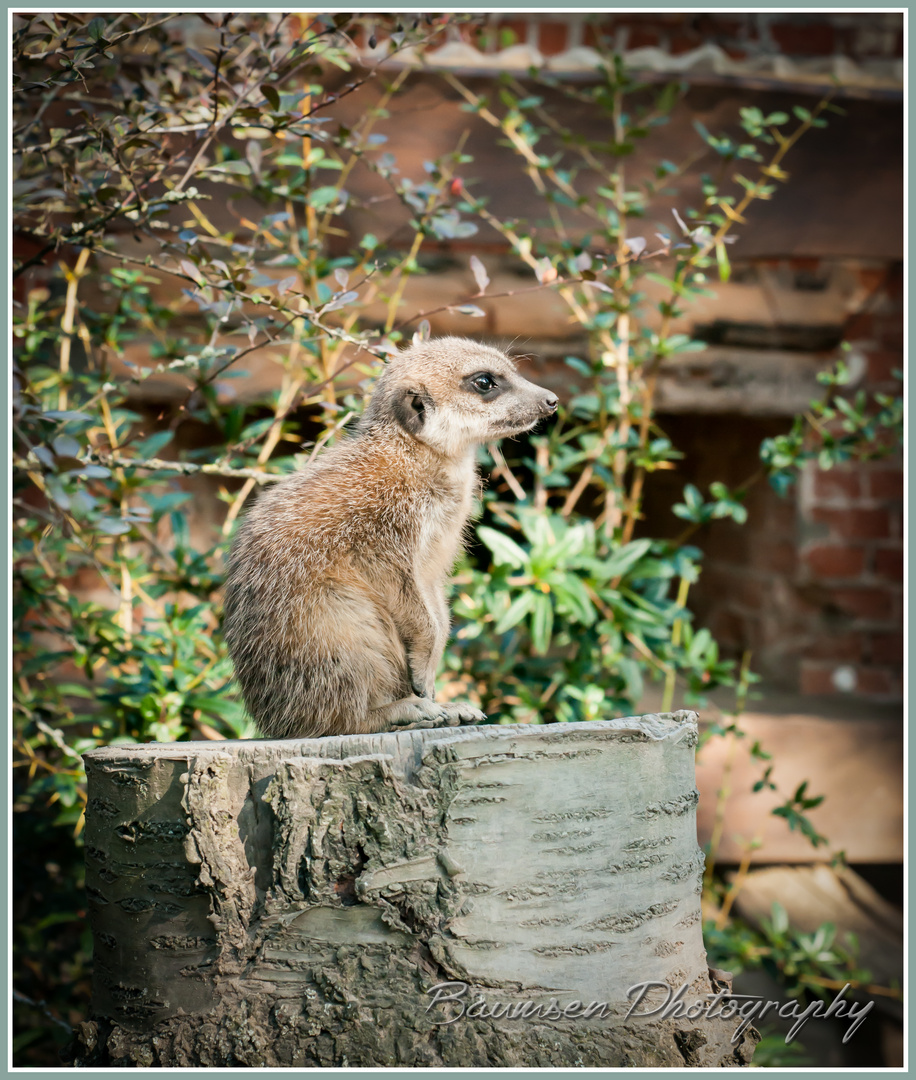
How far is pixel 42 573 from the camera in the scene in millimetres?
2607

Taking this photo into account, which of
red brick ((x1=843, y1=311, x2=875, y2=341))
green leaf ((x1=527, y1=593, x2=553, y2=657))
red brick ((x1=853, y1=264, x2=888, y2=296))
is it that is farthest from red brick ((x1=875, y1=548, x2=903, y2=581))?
green leaf ((x1=527, y1=593, x2=553, y2=657))

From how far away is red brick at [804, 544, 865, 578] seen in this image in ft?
11.6

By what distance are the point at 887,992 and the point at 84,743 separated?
2.82 metres

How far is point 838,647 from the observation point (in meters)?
3.61

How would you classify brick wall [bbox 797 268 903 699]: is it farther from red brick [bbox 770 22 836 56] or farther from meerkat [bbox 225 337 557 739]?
meerkat [bbox 225 337 557 739]

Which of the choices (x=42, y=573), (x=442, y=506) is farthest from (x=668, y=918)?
(x=42, y=573)

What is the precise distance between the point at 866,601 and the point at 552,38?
99.3 inches

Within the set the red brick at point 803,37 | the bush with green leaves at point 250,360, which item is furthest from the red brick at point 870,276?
the red brick at point 803,37

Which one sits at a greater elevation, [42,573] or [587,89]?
[587,89]

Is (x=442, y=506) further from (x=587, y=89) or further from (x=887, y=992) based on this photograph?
(x=887, y=992)

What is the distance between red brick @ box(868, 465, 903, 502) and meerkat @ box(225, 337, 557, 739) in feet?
6.92

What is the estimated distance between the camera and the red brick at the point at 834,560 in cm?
354
